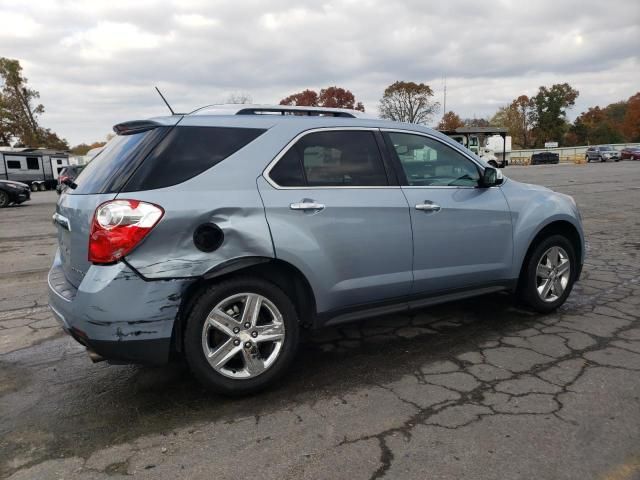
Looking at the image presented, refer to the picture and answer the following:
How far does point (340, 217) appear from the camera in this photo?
10.8 ft

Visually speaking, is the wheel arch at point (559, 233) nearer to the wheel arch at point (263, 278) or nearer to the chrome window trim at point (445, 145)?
the chrome window trim at point (445, 145)

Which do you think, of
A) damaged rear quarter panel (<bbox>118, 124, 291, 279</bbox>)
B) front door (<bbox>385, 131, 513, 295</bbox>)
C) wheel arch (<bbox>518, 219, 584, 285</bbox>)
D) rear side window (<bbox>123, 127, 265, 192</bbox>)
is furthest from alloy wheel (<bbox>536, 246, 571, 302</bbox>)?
rear side window (<bbox>123, 127, 265, 192</bbox>)

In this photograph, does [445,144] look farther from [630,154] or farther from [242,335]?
[630,154]

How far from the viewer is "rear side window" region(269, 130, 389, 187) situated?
325cm

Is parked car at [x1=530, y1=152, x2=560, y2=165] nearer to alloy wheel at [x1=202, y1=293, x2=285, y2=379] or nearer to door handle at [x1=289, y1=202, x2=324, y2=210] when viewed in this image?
door handle at [x1=289, y1=202, x2=324, y2=210]

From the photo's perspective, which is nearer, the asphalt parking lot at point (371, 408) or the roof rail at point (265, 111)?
the asphalt parking lot at point (371, 408)

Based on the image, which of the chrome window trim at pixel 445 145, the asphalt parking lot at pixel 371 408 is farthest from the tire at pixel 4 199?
the chrome window trim at pixel 445 145

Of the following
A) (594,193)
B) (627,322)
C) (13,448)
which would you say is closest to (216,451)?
(13,448)

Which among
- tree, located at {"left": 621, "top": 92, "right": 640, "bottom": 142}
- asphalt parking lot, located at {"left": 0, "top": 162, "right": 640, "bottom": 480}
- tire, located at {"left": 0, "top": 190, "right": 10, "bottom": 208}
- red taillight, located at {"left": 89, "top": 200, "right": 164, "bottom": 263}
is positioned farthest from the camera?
tree, located at {"left": 621, "top": 92, "right": 640, "bottom": 142}

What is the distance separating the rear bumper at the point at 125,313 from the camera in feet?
8.94

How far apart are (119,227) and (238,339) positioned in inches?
37.6

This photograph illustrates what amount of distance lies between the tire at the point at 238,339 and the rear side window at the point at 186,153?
700mm

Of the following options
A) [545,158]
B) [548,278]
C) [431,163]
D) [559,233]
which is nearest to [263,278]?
[431,163]

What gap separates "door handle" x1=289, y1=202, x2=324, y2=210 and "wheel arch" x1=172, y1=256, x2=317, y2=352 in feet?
1.16
